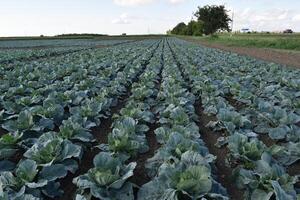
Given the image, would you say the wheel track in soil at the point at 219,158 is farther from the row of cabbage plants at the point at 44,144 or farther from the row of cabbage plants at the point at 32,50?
the row of cabbage plants at the point at 32,50

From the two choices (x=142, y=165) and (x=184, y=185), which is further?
(x=142, y=165)

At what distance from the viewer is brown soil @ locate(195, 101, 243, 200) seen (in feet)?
11.7

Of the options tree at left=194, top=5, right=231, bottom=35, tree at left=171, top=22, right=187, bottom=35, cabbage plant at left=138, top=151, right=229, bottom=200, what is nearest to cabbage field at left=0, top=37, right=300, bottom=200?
cabbage plant at left=138, top=151, right=229, bottom=200

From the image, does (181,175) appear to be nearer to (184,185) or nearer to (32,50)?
(184,185)

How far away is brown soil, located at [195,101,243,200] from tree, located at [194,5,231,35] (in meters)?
75.6

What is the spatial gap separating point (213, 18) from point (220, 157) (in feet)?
257

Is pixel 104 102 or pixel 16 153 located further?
pixel 104 102

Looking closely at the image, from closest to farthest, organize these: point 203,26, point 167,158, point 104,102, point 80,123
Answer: point 167,158 < point 80,123 < point 104,102 < point 203,26

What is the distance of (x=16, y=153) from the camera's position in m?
4.39

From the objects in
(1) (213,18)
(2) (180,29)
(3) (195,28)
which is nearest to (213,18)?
(1) (213,18)

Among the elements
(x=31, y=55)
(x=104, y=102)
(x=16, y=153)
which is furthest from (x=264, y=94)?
(x=31, y=55)

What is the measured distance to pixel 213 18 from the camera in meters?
79.3

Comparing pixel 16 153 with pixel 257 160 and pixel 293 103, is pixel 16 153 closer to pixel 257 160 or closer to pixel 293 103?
pixel 257 160

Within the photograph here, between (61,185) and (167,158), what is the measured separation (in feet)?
3.64
